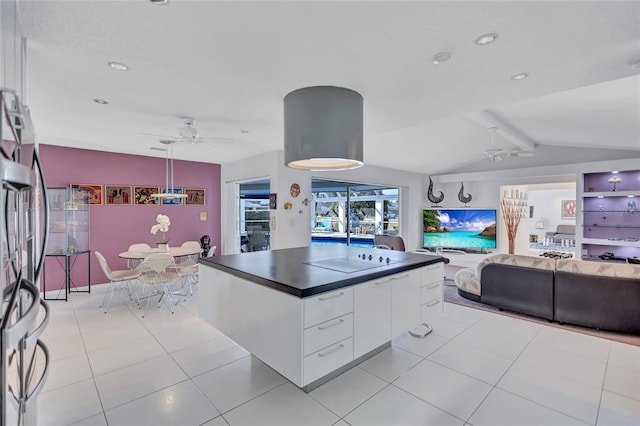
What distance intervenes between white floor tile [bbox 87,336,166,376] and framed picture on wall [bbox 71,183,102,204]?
10.2 feet

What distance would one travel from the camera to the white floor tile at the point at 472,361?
2498 millimetres

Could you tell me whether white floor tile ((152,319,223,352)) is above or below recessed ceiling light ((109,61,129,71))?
below

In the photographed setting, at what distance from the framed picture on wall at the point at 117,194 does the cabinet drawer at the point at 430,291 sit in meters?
5.26

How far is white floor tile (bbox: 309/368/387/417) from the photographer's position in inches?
83.7

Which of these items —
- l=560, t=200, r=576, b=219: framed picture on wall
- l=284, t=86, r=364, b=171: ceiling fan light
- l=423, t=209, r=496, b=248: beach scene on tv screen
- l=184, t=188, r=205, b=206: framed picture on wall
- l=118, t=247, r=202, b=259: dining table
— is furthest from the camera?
l=560, t=200, r=576, b=219: framed picture on wall

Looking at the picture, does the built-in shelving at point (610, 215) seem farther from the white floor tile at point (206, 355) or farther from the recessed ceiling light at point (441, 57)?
the white floor tile at point (206, 355)

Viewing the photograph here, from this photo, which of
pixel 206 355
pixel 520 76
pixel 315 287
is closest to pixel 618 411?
pixel 315 287

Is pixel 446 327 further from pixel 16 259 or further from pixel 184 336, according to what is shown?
pixel 16 259

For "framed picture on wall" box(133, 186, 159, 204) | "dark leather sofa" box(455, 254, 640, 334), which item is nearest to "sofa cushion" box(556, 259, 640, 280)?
"dark leather sofa" box(455, 254, 640, 334)

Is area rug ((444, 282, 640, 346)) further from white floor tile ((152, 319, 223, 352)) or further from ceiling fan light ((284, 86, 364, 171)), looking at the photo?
white floor tile ((152, 319, 223, 352))

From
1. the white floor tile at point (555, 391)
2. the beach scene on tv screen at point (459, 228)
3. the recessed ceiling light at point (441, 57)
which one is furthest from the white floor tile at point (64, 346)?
the beach scene on tv screen at point (459, 228)

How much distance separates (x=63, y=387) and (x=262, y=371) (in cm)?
150

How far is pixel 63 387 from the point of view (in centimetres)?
233

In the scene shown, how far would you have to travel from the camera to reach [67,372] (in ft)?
8.33
